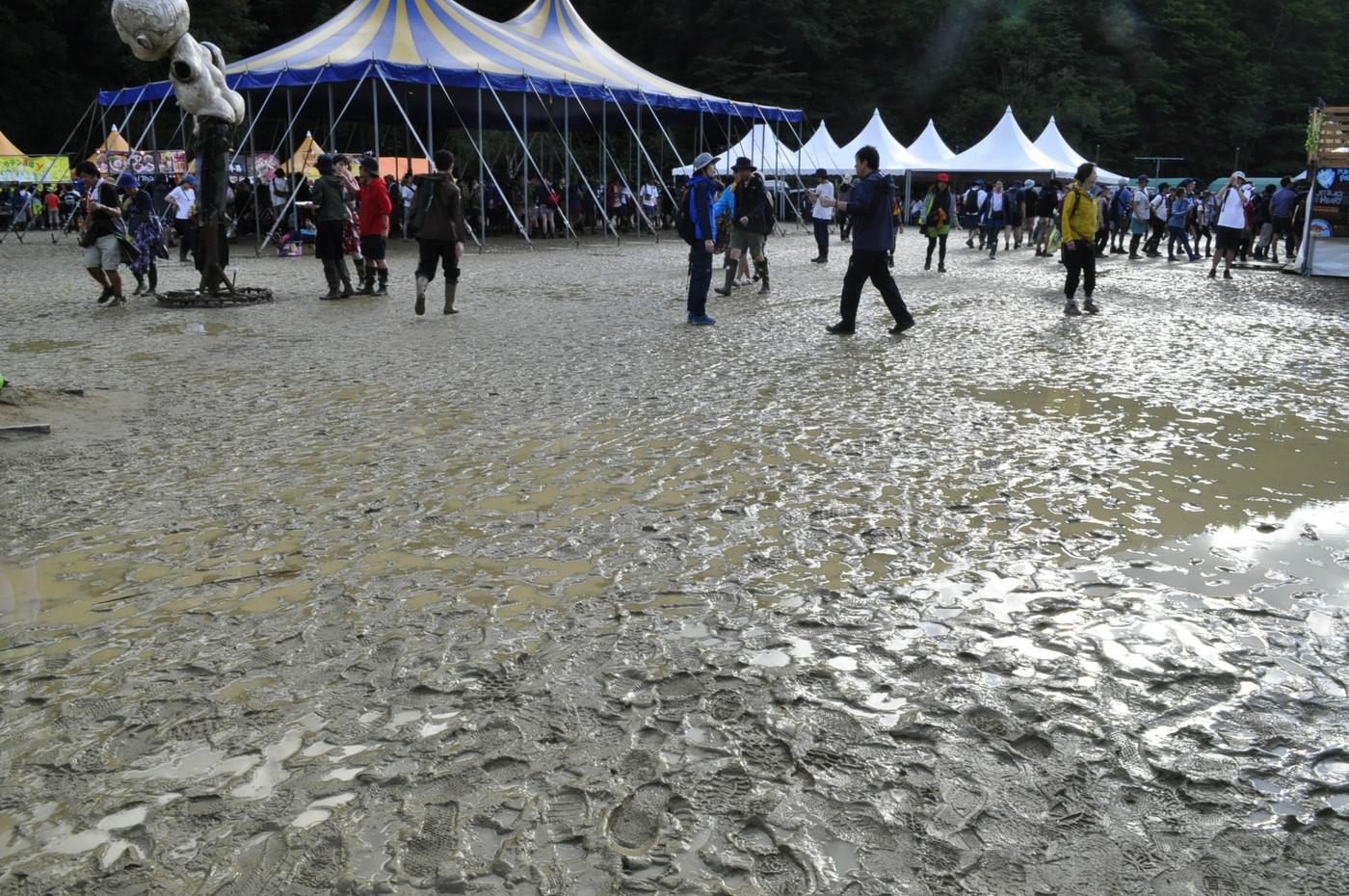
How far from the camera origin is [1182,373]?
7930 millimetres

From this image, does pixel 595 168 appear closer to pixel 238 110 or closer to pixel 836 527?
pixel 238 110

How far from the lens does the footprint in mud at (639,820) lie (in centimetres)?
230

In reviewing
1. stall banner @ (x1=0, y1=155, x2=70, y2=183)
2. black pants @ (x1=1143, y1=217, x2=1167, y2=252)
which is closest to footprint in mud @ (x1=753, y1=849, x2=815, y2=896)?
black pants @ (x1=1143, y1=217, x2=1167, y2=252)

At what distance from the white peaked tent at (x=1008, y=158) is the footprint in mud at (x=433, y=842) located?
109 feet

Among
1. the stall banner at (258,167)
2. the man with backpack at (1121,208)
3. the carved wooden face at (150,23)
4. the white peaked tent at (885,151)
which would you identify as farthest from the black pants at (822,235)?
the white peaked tent at (885,151)

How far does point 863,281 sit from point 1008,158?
26.1 metres

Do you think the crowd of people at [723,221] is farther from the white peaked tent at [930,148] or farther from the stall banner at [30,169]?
the white peaked tent at [930,148]

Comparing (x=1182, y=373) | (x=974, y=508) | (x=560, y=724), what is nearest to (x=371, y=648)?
(x=560, y=724)

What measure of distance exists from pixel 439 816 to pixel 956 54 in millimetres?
58411

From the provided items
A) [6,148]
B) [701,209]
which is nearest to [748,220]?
[701,209]

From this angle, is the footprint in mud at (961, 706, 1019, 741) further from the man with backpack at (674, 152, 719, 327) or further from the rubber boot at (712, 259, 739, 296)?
the rubber boot at (712, 259, 739, 296)

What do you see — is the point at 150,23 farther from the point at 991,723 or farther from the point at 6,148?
the point at 6,148

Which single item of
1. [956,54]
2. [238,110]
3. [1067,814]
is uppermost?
[956,54]

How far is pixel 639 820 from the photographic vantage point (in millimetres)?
2389
